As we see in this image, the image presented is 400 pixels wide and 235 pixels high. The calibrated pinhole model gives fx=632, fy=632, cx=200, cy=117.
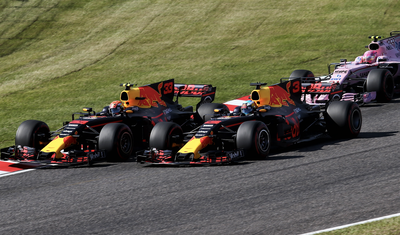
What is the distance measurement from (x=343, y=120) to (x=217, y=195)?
5.17 metres

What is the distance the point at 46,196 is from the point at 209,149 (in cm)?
356

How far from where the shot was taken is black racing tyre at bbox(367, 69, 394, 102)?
747 inches

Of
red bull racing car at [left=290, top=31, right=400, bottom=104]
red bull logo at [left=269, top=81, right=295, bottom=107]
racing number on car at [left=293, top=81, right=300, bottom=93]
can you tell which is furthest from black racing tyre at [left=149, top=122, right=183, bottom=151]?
red bull racing car at [left=290, top=31, right=400, bottom=104]

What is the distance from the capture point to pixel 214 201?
9805 millimetres

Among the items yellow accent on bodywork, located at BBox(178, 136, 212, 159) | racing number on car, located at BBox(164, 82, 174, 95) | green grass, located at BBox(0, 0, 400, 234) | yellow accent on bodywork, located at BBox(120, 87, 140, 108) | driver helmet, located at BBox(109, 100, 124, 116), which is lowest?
yellow accent on bodywork, located at BBox(178, 136, 212, 159)

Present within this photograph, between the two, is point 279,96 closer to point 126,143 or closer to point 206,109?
point 206,109

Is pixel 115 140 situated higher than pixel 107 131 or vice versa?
pixel 107 131

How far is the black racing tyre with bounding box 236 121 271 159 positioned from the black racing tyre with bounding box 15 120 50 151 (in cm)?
463

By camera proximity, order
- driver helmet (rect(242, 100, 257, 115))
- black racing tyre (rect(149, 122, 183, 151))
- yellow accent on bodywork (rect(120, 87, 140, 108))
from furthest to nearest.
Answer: yellow accent on bodywork (rect(120, 87, 140, 108)) → driver helmet (rect(242, 100, 257, 115)) → black racing tyre (rect(149, 122, 183, 151))

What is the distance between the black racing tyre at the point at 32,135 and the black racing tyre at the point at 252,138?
4.63 metres

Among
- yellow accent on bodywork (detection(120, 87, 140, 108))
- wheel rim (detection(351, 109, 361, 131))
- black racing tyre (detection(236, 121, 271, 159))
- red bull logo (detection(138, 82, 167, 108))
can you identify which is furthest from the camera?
red bull logo (detection(138, 82, 167, 108))

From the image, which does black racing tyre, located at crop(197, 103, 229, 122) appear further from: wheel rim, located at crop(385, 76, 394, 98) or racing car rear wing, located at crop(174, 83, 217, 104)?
wheel rim, located at crop(385, 76, 394, 98)

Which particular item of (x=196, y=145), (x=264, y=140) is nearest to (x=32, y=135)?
(x=196, y=145)

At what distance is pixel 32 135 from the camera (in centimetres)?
1406
